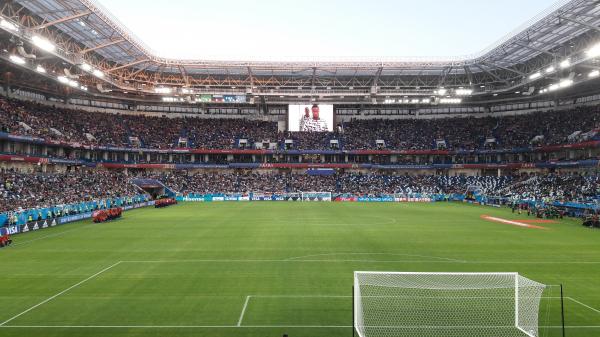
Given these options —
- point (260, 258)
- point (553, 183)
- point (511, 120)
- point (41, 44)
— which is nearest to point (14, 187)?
point (41, 44)

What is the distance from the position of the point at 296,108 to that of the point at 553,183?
151 ft

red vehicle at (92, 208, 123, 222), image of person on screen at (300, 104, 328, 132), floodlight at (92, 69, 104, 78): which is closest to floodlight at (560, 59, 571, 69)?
image of person on screen at (300, 104, 328, 132)

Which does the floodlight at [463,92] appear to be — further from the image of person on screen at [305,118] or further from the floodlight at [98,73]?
the floodlight at [98,73]

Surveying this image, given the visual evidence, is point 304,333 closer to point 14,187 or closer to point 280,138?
point 14,187

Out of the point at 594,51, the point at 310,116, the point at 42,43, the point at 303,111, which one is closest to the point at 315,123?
the point at 310,116

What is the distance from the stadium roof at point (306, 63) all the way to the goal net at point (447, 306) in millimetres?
35595

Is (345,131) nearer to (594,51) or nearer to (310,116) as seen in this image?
(310,116)

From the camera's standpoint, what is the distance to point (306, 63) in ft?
201

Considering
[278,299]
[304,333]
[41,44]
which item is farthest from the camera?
[41,44]

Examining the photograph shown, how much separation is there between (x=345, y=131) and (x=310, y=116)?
27.5 ft

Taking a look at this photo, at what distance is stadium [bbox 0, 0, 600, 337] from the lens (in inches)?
507

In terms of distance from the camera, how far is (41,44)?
37.5 m

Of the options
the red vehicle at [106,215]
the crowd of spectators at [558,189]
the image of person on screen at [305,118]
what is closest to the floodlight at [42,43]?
the red vehicle at [106,215]

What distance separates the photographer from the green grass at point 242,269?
1170 centimetres
